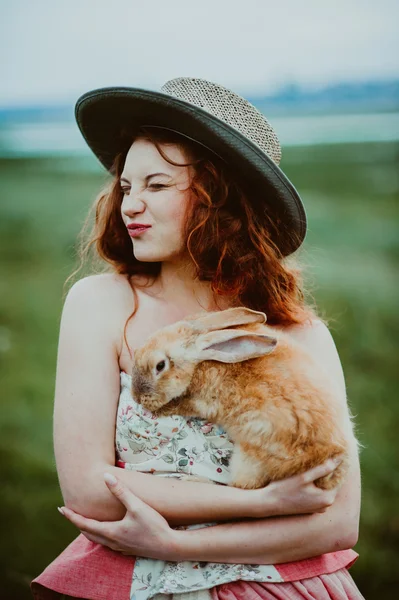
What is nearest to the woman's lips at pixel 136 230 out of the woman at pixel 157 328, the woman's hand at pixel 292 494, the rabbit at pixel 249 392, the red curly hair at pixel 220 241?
the woman at pixel 157 328

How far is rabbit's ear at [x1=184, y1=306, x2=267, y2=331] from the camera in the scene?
191 centimetres

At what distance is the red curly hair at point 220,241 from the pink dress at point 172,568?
1.58ft

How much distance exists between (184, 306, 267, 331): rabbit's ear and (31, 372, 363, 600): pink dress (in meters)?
0.28

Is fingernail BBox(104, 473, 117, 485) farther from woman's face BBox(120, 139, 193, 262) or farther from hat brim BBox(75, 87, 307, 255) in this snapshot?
hat brim BBox(75, 87, 307, 255)

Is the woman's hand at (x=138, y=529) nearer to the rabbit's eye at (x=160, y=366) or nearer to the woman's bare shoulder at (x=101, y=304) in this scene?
the rabbit's eye at (x=160, y=366)

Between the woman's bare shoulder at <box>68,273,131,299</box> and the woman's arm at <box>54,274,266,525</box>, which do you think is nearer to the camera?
the woman's arm at <box>54,274,266,525</box>

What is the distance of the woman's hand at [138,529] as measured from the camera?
184cm

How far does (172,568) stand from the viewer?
191cm

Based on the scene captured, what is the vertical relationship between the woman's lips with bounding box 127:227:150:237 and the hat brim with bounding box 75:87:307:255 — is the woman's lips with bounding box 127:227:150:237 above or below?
below

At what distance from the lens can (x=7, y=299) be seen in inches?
178

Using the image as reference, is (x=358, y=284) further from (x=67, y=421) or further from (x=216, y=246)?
(x=67, y=421)

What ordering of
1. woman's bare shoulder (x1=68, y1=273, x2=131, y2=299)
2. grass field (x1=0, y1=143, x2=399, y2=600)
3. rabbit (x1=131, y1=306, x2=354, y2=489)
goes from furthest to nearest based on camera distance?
1. grass field (x1=0, y1=143, x2=399, y2=600)
2. woman's bare shoulder (x1=68, y1=273, x2=131, y2=299)
3. rabbit (x1=131, y1=306, x2=354, y2=489)

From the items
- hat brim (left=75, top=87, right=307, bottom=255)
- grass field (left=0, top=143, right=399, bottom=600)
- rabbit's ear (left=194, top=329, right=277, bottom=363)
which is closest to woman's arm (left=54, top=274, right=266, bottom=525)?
rabbit's ear (left=194, top=329, right=277, bottom=363)

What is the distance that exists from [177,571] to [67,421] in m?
0.52
